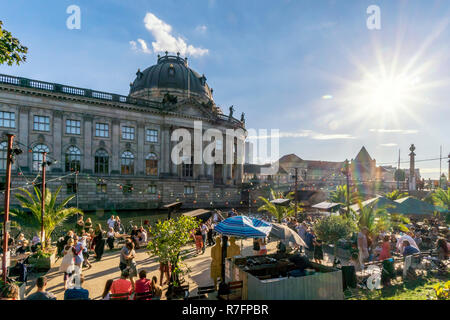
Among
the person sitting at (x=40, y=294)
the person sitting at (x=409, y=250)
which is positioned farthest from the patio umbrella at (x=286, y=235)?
the person sitting at (x=40, y=294)

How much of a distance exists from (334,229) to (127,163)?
35342 millimetres

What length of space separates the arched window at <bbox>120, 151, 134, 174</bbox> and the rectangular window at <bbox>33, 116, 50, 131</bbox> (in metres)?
10.9

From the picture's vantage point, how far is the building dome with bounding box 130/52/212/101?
56.5m

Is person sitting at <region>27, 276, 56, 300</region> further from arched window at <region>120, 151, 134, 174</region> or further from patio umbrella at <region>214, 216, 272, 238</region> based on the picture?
arched window at <region>120, 151, 134, 174</region>

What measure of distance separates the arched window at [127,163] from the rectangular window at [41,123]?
1093 centimetres

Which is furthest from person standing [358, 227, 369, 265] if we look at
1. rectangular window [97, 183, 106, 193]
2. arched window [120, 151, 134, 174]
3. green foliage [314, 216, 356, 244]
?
rectangular window [97, 183, 106, 193]

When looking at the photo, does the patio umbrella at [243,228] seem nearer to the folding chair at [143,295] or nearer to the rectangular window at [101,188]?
the folding chair at [143,295]

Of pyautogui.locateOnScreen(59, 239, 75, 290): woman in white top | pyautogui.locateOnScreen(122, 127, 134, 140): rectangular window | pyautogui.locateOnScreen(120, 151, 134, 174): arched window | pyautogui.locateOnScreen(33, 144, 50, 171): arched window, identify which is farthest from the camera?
pyautogui.locateOnScreen(122, 127, 134, 140): rectangular window

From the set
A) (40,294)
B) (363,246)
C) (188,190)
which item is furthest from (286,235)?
(188,190)

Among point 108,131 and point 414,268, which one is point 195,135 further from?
point 414,268

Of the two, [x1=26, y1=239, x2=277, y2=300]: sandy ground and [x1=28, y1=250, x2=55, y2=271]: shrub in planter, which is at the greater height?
[x1=28, y1=250, x2=55, y2=271]: shrub in planter

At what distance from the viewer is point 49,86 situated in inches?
1415

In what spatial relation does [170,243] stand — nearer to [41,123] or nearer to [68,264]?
[68,264]

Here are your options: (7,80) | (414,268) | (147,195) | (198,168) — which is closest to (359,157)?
(198,168)
